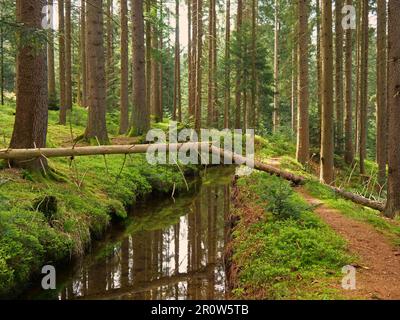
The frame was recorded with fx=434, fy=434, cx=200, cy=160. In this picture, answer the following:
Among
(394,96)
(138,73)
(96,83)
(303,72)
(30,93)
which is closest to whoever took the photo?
(394,96)

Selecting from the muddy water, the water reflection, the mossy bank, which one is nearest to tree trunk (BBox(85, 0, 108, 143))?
the mossy bank

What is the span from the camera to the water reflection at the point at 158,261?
278 inches

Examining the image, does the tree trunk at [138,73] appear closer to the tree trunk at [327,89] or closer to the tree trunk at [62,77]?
the tree trunk at [62,77]

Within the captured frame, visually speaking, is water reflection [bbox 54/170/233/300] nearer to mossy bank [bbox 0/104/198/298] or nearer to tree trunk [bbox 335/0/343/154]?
mossy bank [bbox 0/104/198/298]

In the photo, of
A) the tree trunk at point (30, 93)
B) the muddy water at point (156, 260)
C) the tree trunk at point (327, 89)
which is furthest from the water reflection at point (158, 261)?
the tree trunk at point (327, 89)

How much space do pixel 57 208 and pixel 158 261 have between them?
221 cm

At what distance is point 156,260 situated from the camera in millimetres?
8648

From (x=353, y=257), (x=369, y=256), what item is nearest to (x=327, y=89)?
(x=369, y=256)

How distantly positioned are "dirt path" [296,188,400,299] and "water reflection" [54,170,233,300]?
7.14ft

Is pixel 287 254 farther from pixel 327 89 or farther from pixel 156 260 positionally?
pixel 327 89

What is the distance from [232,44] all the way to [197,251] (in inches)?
784

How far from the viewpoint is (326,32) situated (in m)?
13.0

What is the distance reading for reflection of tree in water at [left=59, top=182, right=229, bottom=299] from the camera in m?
7.02
